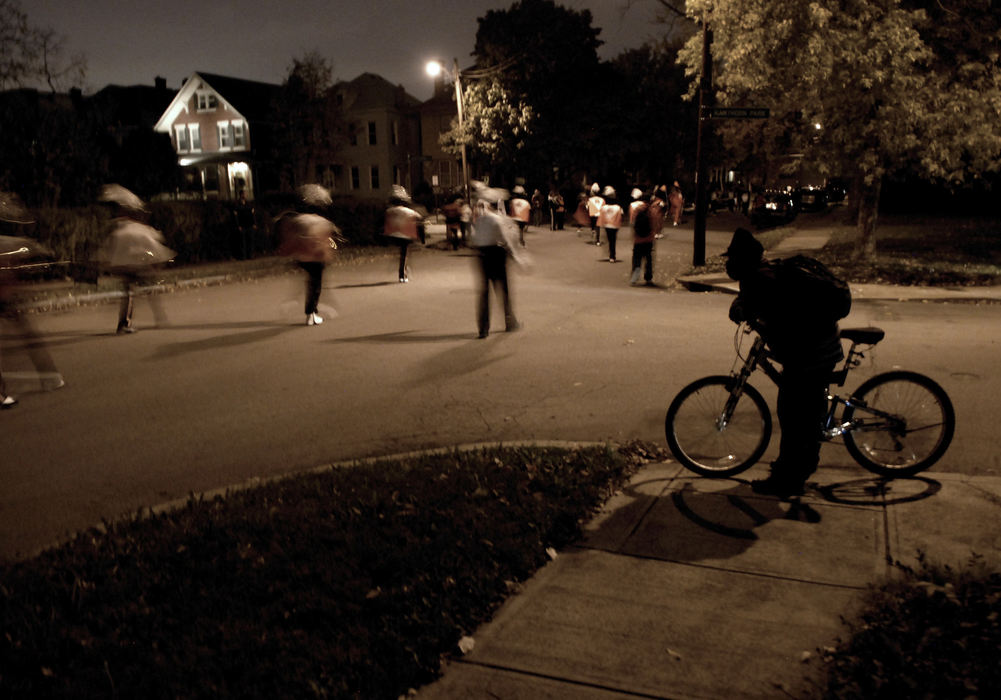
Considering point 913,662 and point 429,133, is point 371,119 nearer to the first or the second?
point 429,133

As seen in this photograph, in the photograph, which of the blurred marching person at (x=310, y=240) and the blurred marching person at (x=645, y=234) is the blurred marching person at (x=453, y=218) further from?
the blurred marching person at (x=310, y=240)

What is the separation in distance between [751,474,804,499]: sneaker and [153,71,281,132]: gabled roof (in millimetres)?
57629

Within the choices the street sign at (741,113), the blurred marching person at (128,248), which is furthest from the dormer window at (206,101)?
the blurred marching person at (128,248)

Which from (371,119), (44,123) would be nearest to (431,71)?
(44,123)

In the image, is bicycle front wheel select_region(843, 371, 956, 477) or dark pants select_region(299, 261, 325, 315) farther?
dark pants select_region(299, 261, 325, 315)

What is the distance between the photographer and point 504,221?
1059 cm

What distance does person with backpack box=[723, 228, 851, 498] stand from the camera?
15.7ft

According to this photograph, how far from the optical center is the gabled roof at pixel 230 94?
2318 inches

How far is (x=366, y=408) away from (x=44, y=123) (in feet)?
75.6

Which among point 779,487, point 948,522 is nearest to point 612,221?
point 779,487

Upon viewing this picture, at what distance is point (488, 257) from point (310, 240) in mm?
2688

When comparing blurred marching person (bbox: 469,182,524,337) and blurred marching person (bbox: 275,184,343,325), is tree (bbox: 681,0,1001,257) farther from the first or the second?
blurred marching person (bbox: 275,184,343,325)

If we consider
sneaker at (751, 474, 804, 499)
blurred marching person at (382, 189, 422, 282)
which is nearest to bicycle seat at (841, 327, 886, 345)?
sneaker at (751, 474, 804, 499)

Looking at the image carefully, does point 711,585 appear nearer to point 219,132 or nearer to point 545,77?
point 545,77
